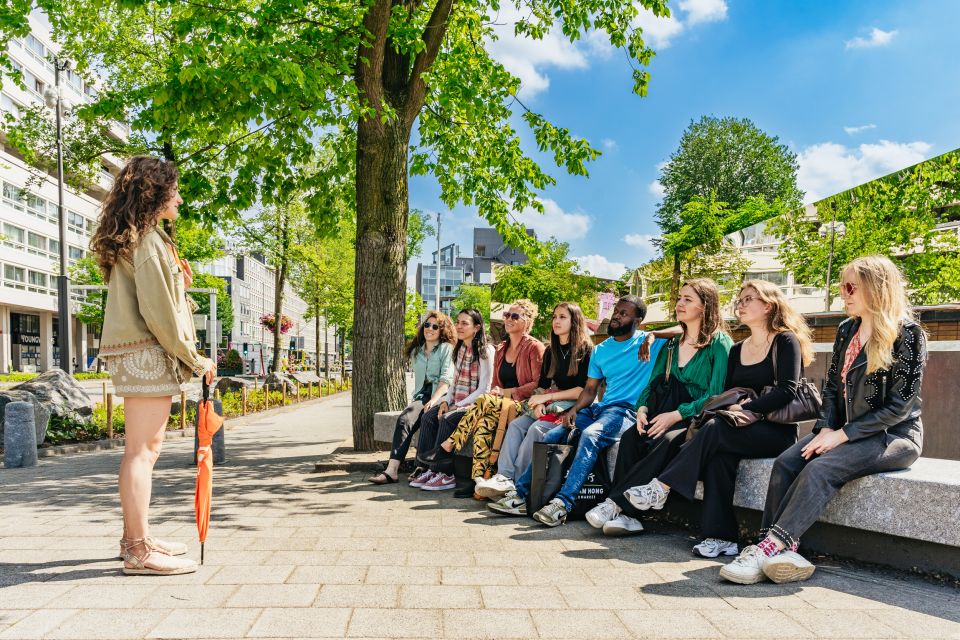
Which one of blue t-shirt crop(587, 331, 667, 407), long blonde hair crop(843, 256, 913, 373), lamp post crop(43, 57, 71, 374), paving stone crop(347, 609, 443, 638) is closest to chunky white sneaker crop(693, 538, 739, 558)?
long blonde hair crop(843, 256, 913, 373)

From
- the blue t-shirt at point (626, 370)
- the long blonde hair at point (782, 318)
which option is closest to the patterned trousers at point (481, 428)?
the blue t-shirt at point (626, 370)

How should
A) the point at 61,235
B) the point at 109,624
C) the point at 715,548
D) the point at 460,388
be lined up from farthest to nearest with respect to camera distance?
the point at 61,235 < the point at 460,388 < the point at 715,548 < the point at 109,624

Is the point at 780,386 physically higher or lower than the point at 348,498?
higher

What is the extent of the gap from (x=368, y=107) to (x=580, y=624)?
6.35 meters

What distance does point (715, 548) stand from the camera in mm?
4371

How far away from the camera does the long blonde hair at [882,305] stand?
4027mm

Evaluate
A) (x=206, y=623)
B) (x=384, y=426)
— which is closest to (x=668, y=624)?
(x=206, y=623)

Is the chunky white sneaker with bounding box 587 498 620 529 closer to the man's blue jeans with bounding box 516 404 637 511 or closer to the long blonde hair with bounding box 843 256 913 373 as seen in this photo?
the man's blue jeans with bounding box 516 404 637 511

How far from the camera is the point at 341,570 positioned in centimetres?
400

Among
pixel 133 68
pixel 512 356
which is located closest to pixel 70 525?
pixel 512 356

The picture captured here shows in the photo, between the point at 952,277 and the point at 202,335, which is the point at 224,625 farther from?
the point at 202,335

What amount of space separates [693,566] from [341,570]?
2089 millimetres

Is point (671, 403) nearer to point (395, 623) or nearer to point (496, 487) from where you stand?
point (496, 487)

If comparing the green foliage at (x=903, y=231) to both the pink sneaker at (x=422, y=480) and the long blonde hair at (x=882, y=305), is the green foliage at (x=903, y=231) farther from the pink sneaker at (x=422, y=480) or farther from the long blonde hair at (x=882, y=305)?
the pink sneaker at (x=422, y=480)
